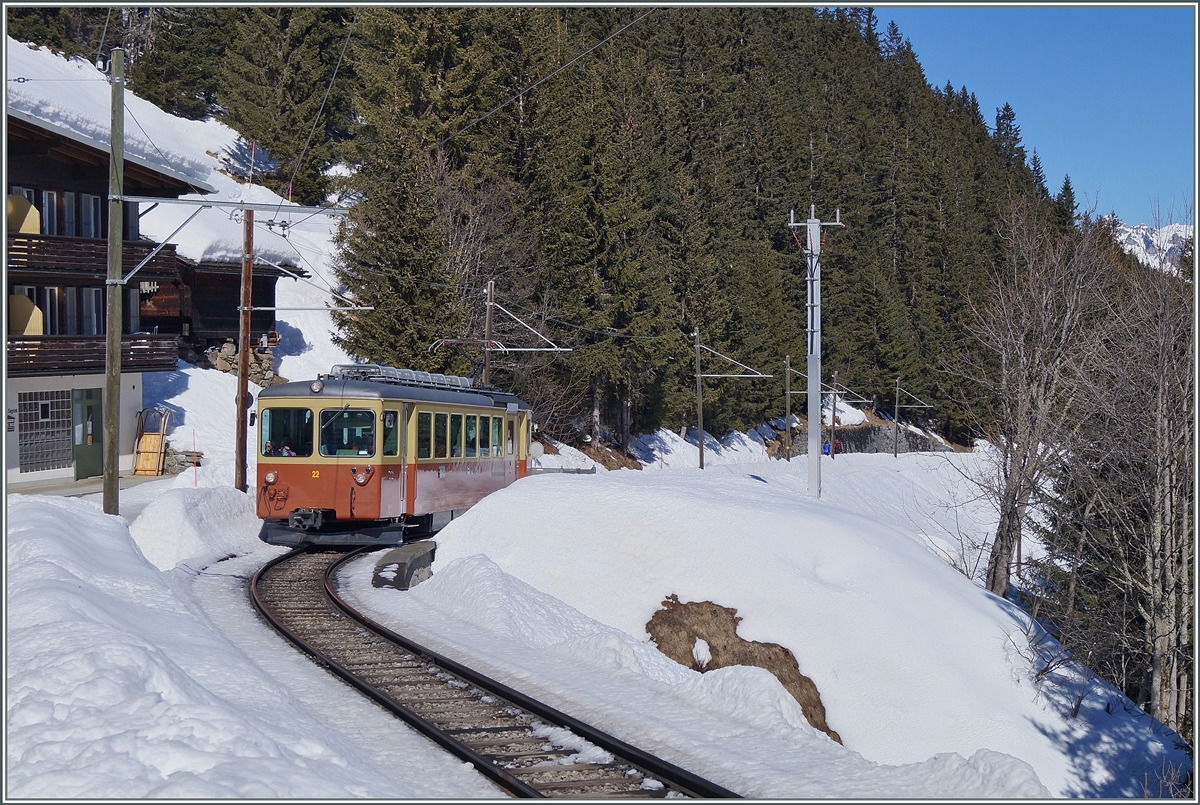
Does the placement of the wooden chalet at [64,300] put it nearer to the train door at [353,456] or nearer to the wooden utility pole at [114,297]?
the wooden utility pole at [114,297]

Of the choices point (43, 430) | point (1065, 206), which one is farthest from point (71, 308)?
point (1065, 206)

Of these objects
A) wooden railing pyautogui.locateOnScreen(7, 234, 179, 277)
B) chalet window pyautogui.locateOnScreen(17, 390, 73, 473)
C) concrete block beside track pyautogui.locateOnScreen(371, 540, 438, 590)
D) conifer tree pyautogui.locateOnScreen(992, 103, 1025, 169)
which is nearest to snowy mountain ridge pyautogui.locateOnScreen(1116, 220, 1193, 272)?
concrete block beside track pyautogui.locateOnScreen(371, 540, 438, 590)

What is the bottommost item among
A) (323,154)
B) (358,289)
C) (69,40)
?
(358,289)

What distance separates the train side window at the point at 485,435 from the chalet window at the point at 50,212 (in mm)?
16186

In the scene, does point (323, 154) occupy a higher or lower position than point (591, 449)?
higher

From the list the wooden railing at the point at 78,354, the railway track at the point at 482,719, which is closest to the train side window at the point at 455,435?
the railway track at the point at 482,719

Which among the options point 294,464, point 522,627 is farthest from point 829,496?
point 522,627

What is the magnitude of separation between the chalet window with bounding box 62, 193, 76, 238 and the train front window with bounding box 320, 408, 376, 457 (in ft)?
58.7

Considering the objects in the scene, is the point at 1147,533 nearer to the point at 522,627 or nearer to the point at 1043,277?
the point at 1043,277

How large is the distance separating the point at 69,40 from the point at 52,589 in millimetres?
77904

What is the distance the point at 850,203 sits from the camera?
→ 99.8m

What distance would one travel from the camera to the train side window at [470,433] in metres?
22.7

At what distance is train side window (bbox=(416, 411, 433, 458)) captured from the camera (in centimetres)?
2020

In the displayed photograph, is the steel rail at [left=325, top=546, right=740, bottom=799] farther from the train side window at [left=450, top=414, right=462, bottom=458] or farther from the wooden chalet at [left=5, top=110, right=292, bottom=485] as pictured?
the wooden chalet at [left=5, top=110, right=292, bottom=485]
